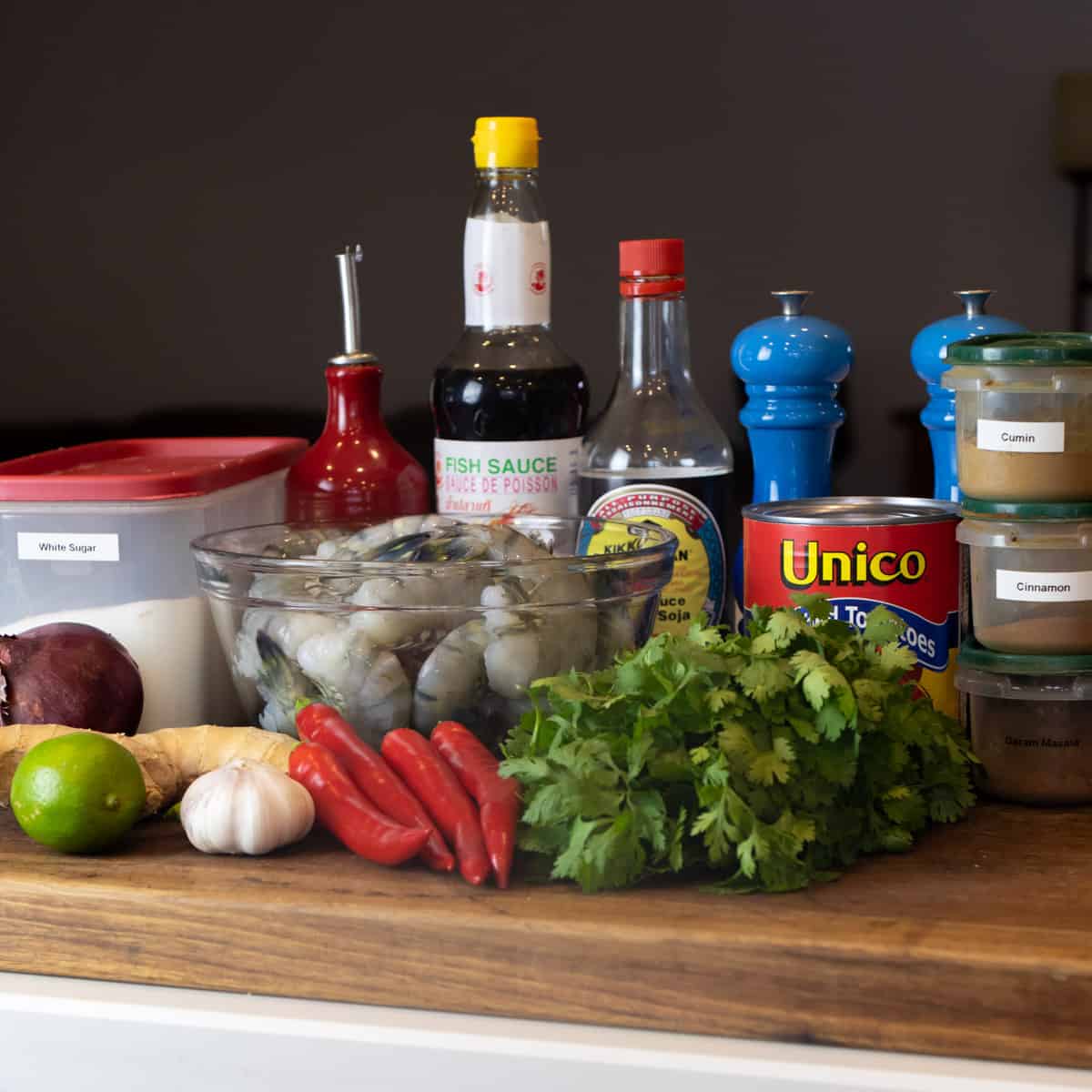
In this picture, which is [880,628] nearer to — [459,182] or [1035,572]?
[1035,572]

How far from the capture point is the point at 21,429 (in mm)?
1617

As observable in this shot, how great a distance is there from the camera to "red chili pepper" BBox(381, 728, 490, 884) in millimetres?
849

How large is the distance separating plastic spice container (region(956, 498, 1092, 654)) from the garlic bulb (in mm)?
449

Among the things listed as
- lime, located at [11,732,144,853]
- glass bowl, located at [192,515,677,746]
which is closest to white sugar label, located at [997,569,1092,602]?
glass bowl, located at [192,515,677,746]

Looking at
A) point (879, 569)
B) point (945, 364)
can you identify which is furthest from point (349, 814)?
point (945, 364)

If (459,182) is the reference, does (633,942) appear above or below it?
below

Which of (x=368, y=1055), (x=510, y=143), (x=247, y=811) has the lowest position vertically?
(x=368, y=1055)

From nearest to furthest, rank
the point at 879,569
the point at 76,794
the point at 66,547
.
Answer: the point at 76,794 < the point at 879,569 < the point at 66,547

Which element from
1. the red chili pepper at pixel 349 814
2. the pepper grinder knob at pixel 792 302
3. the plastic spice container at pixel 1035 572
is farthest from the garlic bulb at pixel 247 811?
the pepper grinder knob at pixel 792 302

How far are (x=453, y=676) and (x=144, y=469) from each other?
0.35 meters

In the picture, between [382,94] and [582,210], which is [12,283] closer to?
[382,94]

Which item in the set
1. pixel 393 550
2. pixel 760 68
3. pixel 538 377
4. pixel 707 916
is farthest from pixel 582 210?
pixel 707 916

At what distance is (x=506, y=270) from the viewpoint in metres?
1.14

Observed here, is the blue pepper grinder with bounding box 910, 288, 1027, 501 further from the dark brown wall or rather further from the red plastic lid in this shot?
the red plastic lid
